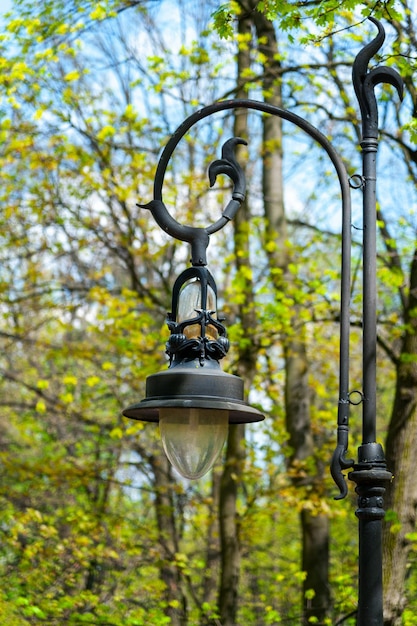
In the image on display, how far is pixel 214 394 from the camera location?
3.20m

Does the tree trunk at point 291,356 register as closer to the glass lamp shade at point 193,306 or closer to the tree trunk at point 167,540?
the tree trunk at point 167,540

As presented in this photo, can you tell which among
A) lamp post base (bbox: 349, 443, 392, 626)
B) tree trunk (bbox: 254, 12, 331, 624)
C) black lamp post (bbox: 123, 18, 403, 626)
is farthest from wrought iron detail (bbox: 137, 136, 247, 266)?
tree trunk (bbox: 254, 12, 331, 624)

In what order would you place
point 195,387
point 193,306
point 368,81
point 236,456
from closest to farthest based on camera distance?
point 195,387 → point 193,306 → point 368,81 → point 236,456

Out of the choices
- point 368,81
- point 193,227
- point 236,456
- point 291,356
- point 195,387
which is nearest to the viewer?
point 195,387

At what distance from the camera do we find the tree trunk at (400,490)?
21.4 feet

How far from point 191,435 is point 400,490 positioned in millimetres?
3843

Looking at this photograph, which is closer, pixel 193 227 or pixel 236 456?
pixel 193 227

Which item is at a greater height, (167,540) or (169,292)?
(169,292)

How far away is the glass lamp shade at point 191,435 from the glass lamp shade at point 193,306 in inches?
11.2

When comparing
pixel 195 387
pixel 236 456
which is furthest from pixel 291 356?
pixel 195 387

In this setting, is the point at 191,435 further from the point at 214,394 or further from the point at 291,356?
the point at 291,356

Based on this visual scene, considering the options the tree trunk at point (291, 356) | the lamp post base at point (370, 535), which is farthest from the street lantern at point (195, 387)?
the tree trunk at point (291, 356)

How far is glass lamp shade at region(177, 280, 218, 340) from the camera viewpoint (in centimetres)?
332

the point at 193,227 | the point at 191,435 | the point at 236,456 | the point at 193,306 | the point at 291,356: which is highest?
the point at 291,356
